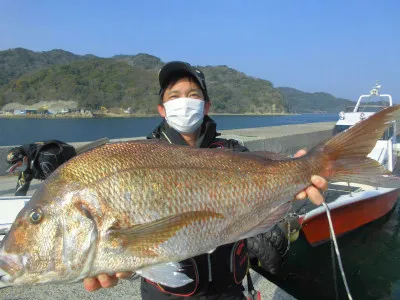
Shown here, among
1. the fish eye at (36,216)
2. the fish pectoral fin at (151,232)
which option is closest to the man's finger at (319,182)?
the fish pectoral fin at (151,232)

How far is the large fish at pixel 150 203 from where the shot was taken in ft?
5.20

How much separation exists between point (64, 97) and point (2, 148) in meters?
120

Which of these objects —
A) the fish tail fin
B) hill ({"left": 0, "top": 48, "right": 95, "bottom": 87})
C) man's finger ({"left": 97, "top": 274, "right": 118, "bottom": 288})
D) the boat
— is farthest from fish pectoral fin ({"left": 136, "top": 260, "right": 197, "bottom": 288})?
hill ({"left": 0, "top": 48, "right": 95, "bottom": 87})

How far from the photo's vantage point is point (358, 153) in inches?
78.2

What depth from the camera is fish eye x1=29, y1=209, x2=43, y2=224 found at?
5.33ft

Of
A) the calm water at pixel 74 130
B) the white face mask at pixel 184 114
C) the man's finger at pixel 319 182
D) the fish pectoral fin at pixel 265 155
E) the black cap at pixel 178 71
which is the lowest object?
the calm water at pixel 74 130

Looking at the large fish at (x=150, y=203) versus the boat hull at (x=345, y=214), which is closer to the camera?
the large fish at (x=150, y=203)

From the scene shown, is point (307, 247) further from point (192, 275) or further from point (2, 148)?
point (2, 148)

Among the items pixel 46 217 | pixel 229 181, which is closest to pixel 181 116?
pixel 229 181

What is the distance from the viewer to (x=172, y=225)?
5.55ft

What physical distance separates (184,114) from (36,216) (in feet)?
4.07

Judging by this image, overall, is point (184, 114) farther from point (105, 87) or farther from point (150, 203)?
point (105, 87)

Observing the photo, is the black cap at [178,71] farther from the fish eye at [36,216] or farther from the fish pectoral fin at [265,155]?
the fish eye at [36,216]

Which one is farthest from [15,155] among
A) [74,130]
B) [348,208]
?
[74,130]
